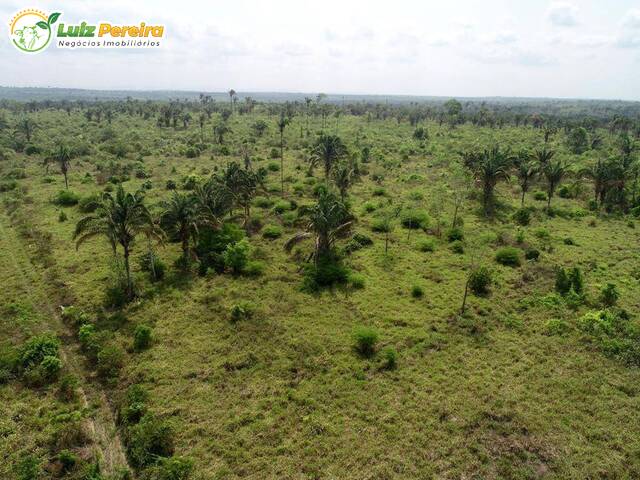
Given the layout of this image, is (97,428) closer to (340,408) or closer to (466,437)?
(340,408)

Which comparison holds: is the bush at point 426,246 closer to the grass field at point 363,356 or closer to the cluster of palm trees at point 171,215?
the grass field at point 363,356

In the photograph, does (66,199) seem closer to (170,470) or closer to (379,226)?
(379,226)

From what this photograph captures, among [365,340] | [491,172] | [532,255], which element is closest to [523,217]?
[491,172]

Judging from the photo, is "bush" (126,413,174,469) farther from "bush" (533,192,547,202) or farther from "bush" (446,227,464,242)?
"bush" (533,192,547,202)

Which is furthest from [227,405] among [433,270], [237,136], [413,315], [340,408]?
[237,136]

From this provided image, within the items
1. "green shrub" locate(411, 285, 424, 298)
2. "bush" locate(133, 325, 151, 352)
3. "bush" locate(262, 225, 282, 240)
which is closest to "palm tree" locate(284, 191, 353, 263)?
"bush" locate(262, 225, 282, 240)

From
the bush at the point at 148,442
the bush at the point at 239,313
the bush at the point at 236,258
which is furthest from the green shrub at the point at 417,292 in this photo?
the bush at the point at 148,442

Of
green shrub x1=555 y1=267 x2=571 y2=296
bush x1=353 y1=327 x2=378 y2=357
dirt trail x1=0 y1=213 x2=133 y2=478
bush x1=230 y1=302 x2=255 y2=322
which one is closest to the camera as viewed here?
dirt trail x1=0 y1=213 x2=133 y2=478
